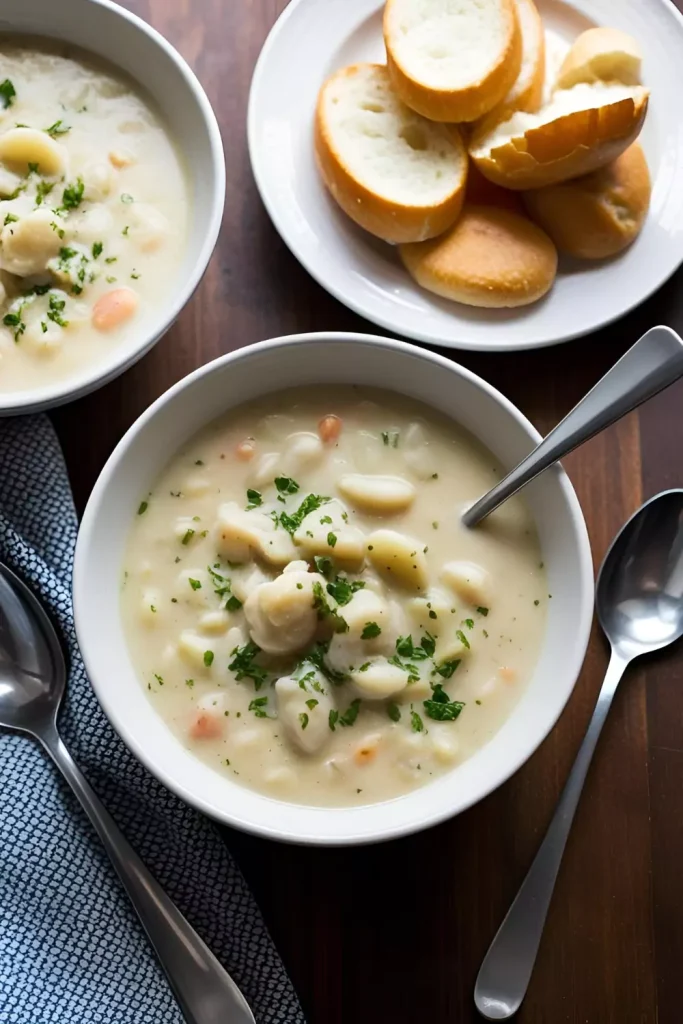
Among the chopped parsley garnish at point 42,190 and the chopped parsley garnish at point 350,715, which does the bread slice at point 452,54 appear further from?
the chopped parsley garnish at point 350,715

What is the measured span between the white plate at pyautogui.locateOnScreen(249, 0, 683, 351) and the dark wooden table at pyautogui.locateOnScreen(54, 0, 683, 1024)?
3.4 inches

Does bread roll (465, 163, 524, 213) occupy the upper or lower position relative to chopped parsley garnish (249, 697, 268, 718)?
upper

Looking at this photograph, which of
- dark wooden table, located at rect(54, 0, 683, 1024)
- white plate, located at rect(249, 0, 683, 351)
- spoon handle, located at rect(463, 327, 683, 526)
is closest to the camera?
spoon handle, located at rect(463, 327, 683, 526)

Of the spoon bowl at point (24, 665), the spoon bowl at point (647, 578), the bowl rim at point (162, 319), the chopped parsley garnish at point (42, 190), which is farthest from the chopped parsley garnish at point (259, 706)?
the chopped parsley garnish at point (42, 190)

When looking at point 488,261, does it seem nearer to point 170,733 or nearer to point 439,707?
point 439,707

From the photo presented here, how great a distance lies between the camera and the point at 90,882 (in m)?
2.18

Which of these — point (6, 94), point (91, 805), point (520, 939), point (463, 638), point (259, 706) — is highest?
point (6, 94)

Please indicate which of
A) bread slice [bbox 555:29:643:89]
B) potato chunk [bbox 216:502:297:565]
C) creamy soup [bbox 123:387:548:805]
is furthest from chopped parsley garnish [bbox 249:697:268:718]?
bread slice [bbox 555:29:643:89]

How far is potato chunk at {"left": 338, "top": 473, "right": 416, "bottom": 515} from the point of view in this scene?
6.63 feet

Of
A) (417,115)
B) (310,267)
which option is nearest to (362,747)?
(310,267)

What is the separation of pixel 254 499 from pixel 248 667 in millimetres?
311

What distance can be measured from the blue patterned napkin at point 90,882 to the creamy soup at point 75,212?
0.26 metres

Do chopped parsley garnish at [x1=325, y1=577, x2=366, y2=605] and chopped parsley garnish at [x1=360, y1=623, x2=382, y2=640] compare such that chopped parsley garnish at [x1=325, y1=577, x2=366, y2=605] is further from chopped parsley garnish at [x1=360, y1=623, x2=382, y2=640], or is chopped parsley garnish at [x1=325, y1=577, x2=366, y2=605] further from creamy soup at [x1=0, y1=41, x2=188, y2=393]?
creamy soup at [x1=0, y1=41, x2=188, y2=393]

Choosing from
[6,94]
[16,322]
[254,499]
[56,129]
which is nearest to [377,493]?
[254,499]
